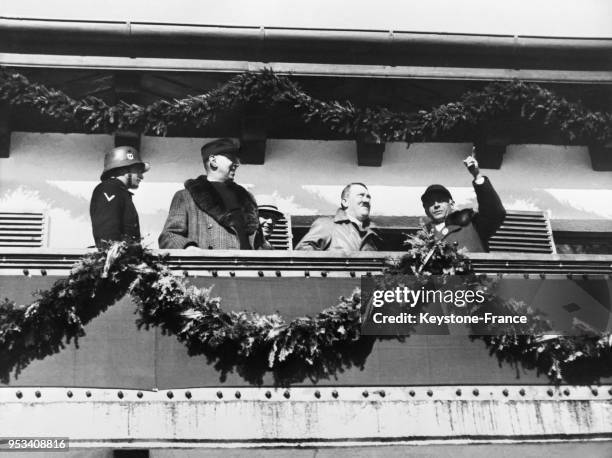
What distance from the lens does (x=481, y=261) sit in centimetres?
1163

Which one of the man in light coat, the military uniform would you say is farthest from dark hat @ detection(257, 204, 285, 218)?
the military uniform

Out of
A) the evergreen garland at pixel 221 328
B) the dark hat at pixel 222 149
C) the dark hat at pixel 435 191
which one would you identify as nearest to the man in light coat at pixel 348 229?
the dark hat at pixel 435 191

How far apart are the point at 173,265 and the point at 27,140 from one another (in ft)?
10.1

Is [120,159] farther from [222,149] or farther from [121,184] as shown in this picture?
[222,149]

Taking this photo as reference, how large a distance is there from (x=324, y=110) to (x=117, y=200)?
2456 millimetres

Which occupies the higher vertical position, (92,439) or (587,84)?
(587,84)

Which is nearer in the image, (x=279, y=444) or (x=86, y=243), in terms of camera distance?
(x=279, y=444)

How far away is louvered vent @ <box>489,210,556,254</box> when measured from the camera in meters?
13.6

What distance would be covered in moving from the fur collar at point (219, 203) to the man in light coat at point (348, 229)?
0.44 m

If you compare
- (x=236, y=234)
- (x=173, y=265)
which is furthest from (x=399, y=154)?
(x=173, y=265)

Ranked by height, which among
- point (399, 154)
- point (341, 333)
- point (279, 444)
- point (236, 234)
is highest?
point (399, 154)

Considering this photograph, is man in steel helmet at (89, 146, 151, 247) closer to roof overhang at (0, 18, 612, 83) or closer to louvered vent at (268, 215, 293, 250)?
roof overhang at (0, 18, 612, 83)

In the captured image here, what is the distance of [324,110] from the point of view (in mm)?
13562

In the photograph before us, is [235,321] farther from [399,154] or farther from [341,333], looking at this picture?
[399,154]
